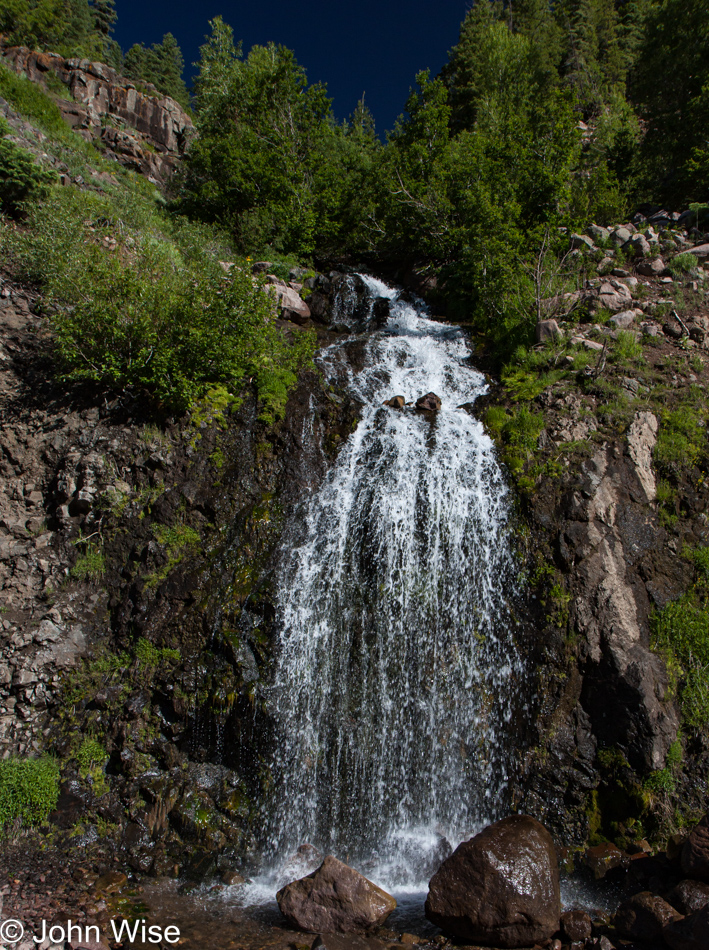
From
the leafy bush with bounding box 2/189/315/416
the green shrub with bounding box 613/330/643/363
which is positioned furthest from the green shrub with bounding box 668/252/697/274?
the leafy bush with bounding box 2/189/315/416

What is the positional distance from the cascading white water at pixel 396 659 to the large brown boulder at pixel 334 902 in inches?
35.0

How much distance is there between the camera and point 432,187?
18.5m

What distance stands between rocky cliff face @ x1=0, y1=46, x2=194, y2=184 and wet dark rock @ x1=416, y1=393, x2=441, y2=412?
21689mm

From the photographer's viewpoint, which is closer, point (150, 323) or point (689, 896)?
point (689, 896)

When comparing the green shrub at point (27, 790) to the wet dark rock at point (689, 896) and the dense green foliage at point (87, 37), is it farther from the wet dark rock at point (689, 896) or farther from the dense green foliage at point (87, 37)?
the dense green foliage at point (87, 37)

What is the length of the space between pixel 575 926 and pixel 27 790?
709cm

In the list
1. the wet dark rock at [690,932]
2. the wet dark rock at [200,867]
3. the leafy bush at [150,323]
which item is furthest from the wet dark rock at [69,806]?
the wet dark rock at [690,932]

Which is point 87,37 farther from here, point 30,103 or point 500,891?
point 500,891

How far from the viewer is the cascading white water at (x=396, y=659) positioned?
725cm

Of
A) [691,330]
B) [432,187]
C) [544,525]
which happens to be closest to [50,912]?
[544,525]

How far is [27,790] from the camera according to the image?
7117mm

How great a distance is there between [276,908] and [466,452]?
25.1 feet

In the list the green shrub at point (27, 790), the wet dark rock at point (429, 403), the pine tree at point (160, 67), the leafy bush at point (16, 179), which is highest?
the pine tree at point (160, 67)

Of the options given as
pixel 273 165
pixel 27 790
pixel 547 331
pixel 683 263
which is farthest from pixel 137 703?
pixel 273 165
